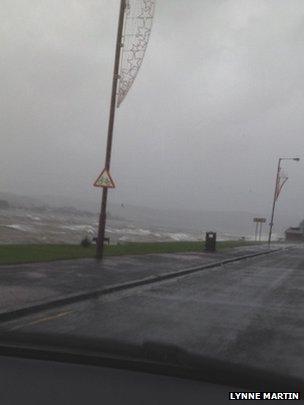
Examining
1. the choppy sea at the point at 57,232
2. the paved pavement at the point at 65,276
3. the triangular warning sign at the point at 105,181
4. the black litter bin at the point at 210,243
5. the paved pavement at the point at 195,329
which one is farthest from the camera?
the choppy sea at the point at 57,232

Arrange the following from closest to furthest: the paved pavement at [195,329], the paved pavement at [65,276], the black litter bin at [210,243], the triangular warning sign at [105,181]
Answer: the paved pavement at [195,329], the paved pavement at [65,276], the triangular warning sign at [105,181], the black litter bin at [210,243]

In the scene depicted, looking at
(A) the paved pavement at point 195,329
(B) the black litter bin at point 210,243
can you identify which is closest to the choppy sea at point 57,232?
(B) the black litter bin at point 210,243

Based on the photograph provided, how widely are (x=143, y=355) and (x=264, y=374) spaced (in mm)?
752

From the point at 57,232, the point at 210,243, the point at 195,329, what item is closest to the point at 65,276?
the point at 195,329

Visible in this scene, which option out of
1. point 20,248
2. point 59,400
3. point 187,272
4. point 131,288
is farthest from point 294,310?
point 20,248

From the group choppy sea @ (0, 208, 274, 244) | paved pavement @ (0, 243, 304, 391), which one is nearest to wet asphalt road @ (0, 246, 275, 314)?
paved pavement @ (0, 243, 304, 391)

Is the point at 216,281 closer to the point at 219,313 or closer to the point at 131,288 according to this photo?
the point at 131,288

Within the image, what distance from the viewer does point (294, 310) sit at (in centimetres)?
1172

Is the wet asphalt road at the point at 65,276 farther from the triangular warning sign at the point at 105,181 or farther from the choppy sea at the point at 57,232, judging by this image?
the choppy sea at the point at 57,232

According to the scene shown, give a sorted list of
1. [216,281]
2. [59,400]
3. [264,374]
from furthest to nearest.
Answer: [216,281] < [264,374] < [59,400]

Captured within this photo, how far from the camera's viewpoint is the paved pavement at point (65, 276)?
433 inches

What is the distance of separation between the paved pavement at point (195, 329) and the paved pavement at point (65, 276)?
578 millimetres

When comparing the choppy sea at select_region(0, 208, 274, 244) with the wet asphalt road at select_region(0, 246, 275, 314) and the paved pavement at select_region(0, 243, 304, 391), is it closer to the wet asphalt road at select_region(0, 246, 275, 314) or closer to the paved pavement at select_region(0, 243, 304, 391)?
the wet asphalt road at select_region(0, 246, 275, 314)

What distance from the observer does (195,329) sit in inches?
355
